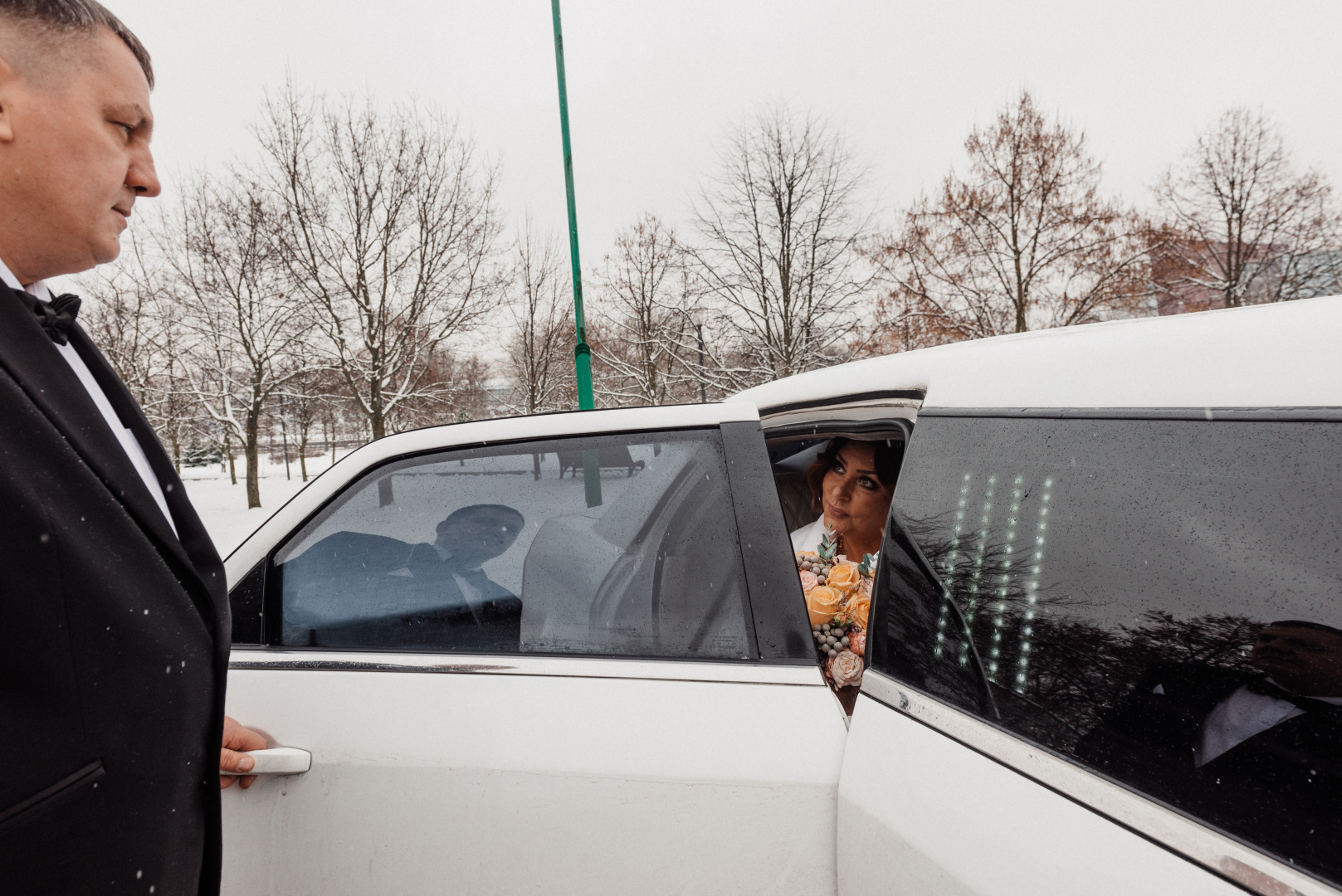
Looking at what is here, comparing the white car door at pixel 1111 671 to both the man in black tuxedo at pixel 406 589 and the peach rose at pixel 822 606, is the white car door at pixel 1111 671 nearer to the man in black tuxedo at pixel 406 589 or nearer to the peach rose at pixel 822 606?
the peach rose at pixel 822 606

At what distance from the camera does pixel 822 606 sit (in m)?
1.75

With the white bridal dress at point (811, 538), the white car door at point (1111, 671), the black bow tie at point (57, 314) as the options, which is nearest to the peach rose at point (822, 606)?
the white car door at point (1111, 671)

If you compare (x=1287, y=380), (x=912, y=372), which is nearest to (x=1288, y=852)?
(x=1287, y=380)

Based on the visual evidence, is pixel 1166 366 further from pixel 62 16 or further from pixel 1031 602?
pixel 62 16

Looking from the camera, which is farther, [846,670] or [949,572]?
[846,670]

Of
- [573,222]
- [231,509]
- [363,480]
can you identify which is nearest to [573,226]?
[573,222]

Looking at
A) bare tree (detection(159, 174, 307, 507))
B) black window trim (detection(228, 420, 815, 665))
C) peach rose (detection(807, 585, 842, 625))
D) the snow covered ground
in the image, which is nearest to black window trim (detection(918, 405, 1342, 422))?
black window trim (detection(228, 420, 815, 665))

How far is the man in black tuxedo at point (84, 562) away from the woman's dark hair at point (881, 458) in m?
1.98

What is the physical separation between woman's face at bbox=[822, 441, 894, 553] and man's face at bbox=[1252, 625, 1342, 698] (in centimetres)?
167

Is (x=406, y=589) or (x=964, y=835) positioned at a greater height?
(x=406, y=589)

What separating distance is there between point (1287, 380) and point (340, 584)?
182 centimetres

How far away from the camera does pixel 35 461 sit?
828mm

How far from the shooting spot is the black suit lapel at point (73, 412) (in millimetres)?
879

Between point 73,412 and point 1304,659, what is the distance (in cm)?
159
